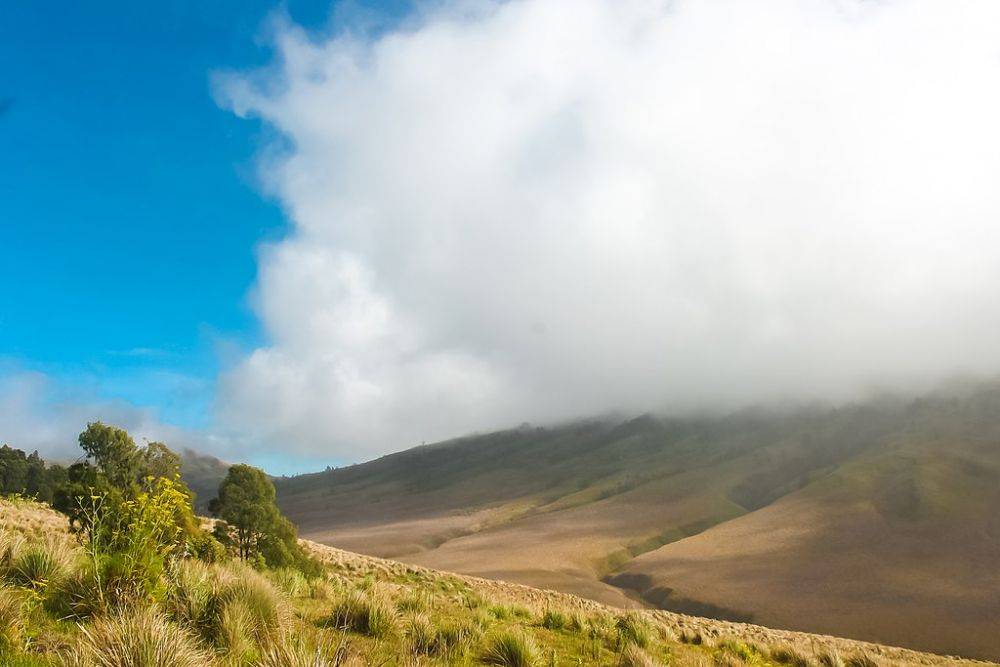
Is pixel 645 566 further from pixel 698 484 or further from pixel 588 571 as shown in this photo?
pixel 698 484

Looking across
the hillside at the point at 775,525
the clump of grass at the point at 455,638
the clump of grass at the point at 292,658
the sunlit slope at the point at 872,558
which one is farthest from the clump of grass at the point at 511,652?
the hillside at the point at 775,525

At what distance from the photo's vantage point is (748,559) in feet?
283

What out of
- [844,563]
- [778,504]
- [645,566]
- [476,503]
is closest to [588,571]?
[645,566]

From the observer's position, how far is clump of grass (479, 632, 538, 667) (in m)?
8.28

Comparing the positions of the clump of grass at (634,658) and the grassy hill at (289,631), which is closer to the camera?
the grassy hill at (289,631)

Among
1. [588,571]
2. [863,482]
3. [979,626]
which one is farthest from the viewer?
[863,482]

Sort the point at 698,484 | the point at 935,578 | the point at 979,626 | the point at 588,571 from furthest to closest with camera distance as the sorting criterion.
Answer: the point at 698,484 → the point at 588,571 → the point at 935,578 → the point at 979,626

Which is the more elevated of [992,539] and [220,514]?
[220,514]

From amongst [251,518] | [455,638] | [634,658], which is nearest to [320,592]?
[455,638]

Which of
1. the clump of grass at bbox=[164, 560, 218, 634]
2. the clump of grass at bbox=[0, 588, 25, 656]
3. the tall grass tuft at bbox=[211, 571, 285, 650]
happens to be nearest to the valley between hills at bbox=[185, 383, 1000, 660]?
the tall grass tuft at bbox=[211, 571, 285, 650]

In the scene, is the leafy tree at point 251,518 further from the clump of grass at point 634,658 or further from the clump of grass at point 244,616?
the clump of grass at point 634,658

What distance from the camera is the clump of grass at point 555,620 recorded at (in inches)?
475

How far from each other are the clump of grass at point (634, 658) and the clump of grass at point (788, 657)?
442cm

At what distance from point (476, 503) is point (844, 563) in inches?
4183
